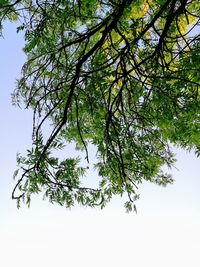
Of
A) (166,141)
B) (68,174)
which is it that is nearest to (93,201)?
(68,174)

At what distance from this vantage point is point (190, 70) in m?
4.59

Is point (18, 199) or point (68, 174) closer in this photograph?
point (18, 199)

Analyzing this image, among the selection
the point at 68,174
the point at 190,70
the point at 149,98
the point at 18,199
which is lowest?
the point at 18,199

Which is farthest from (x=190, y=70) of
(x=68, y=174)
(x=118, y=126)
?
(x=68, y=174)

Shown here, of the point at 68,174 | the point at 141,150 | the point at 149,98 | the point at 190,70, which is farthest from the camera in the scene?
the point at 141,150

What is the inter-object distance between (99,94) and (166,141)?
157 centimetres

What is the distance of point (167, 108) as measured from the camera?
5211 millimetres

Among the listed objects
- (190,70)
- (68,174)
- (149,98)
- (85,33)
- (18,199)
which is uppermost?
(85,33)

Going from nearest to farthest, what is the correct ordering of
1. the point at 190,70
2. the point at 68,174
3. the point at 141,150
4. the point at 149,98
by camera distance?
1. the point at 190,70
2. the point at 68,174
3. the point at 149,98
4. the point at 141,150

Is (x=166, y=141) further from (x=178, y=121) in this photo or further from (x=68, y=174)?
(x=68, y=174)

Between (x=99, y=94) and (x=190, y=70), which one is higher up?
(x=99, y=94)

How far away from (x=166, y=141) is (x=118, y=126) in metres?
1.54

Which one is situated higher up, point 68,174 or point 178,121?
point 178,121

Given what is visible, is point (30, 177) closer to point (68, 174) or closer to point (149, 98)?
point (68, 174)
